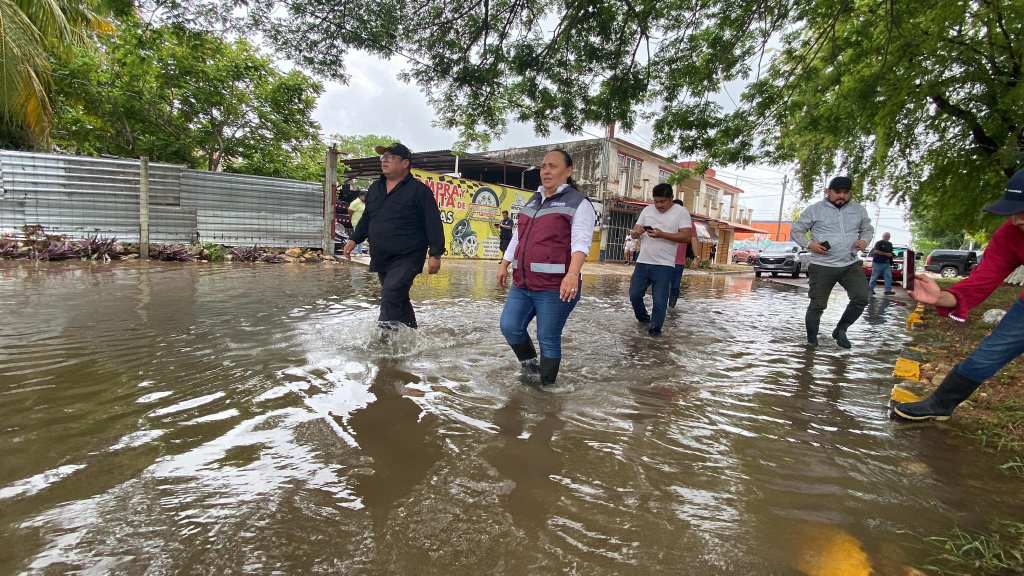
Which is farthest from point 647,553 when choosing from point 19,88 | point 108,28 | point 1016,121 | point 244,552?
point 108,28

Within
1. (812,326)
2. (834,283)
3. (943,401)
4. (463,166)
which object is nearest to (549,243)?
(943,401)

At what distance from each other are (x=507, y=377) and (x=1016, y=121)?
32.4 ft

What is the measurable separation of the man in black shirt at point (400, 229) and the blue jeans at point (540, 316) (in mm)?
1057

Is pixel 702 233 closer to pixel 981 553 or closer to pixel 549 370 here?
pixel 549 370

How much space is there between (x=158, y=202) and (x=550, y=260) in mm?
11263

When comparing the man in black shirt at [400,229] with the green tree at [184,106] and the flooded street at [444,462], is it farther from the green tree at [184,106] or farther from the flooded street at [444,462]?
the green tree at [184,106]

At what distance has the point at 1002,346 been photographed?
2.50 metres

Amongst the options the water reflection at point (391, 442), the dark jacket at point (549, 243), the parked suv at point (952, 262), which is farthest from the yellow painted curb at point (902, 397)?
the parked suv at point (952, 262)

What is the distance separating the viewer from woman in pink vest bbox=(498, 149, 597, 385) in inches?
Result: 124

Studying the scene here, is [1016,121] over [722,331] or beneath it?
over

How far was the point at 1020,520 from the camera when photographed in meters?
1.88

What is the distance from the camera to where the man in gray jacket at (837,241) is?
16.2ft

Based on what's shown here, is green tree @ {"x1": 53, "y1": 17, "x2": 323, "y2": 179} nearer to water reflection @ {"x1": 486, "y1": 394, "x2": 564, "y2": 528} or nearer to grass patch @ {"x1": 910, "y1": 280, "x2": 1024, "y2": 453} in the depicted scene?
water reflection @ {"x1": 486, "y1": 394, "x2": 564, "y2": 528}

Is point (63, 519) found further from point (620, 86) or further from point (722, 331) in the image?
point (620, 86)
